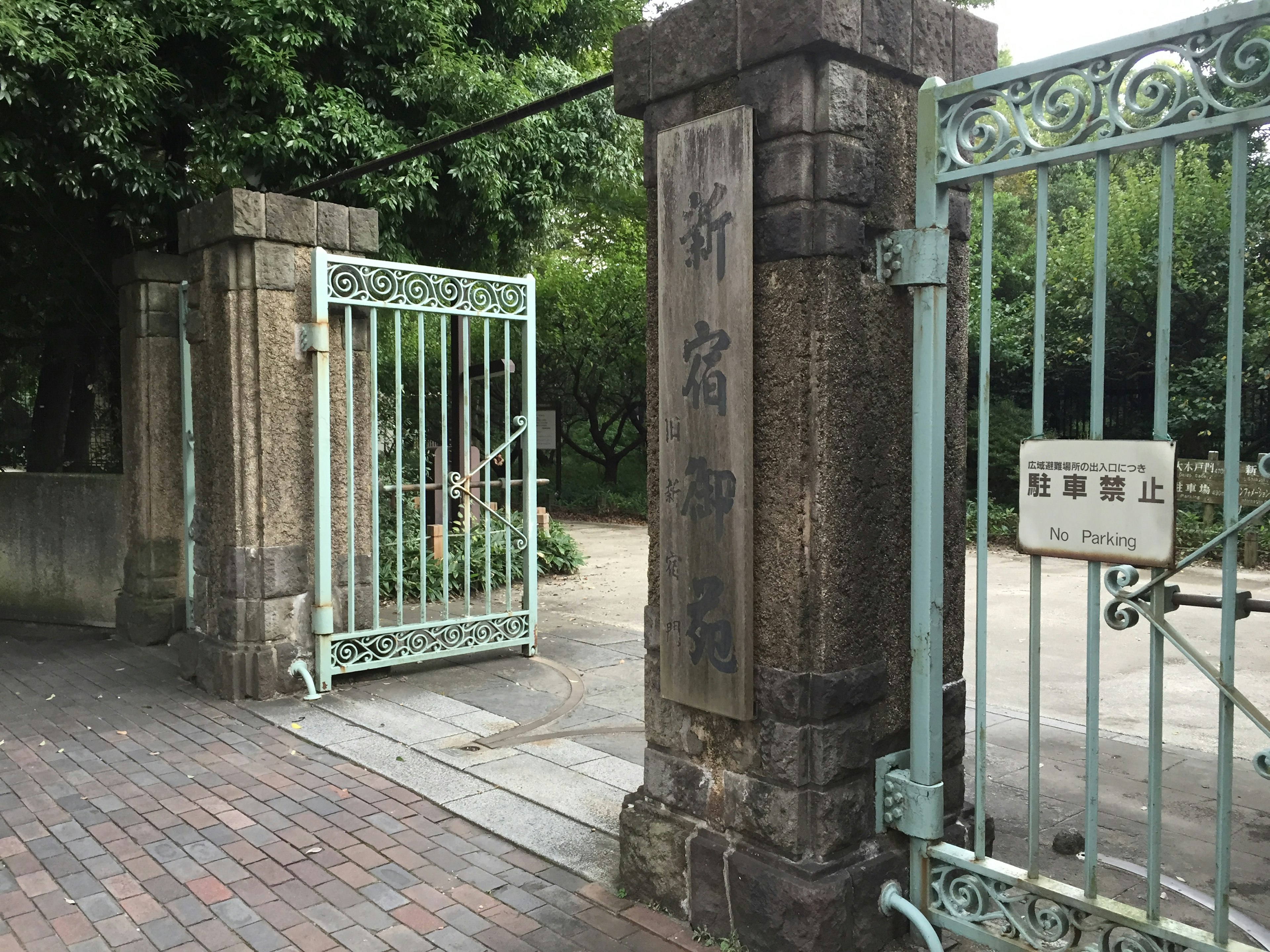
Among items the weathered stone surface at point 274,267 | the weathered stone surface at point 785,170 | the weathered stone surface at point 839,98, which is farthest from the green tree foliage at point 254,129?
the weathered stone surface at point 839,98

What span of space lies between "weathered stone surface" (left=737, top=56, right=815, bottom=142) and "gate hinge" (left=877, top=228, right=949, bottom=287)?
408mm

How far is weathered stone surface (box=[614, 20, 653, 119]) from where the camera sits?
3234 mm

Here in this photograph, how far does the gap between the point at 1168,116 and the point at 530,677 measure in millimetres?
4939

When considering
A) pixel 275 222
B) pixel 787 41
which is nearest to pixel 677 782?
pixel 787 41

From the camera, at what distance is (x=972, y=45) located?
3172mm

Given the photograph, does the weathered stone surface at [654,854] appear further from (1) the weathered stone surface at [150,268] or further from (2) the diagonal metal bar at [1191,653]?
(1) the weathered stone surface at [150,268]

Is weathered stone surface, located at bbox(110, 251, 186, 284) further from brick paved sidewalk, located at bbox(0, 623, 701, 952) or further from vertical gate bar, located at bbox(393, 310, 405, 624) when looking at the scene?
brick paved sidewalk, located at bbox(0, 623, 701, 952)

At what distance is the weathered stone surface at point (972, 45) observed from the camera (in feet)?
10.3

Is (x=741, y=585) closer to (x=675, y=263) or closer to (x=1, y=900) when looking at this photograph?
(x=675, y=263)

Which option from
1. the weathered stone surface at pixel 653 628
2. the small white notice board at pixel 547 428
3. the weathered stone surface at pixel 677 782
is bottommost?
the weathered stone surface at pixel 677 782

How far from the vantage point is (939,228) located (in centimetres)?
289

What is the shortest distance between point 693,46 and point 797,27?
0.43 metres

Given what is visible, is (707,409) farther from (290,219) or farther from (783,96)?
(290,219)

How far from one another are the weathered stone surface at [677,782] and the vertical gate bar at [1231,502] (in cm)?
138
